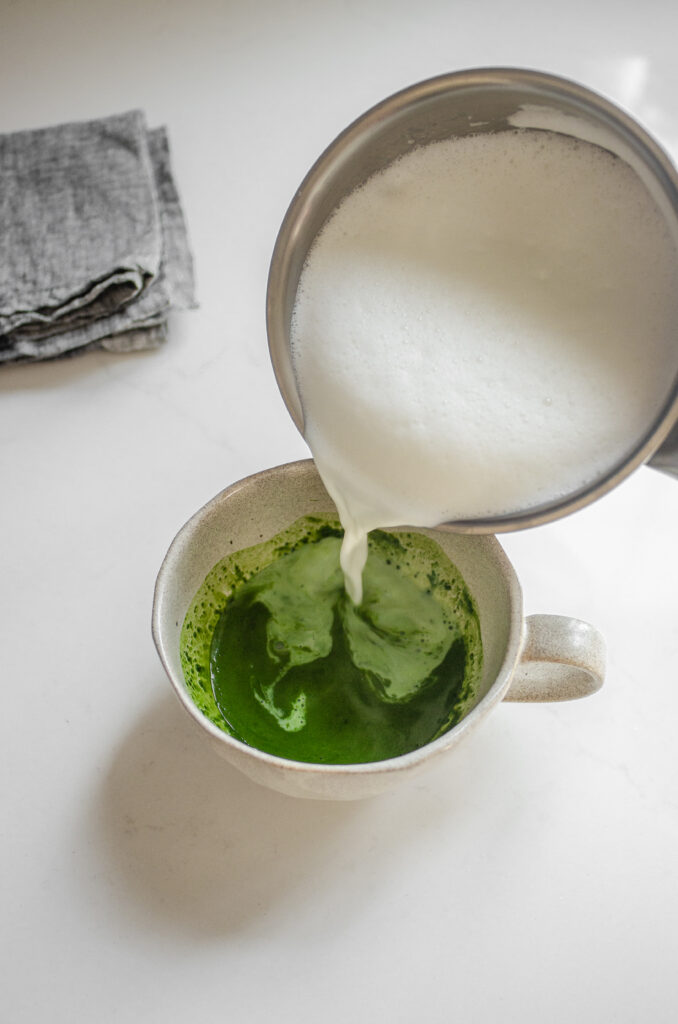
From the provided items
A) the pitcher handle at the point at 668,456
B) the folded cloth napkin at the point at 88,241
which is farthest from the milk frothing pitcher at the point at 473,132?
the folded cloth napkin at the point at 88,241

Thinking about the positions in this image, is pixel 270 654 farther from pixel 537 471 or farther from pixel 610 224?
pixel 610 224

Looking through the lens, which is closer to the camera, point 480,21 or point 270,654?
point 270,654

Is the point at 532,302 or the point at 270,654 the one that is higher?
the point at 532,302

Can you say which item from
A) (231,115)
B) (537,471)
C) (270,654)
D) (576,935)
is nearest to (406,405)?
(537,471)

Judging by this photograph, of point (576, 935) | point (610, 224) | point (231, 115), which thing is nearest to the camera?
point (610, 224)

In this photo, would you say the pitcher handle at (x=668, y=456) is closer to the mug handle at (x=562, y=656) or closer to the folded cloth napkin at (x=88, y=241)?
the mug handle at (x=562, y=656)

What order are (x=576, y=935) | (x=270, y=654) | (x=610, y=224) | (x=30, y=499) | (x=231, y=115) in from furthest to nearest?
1. (x=231, y=115)
2. (x=30, y=499)
3. (x=270, y=654)
4. (x=576, y=935)
5. (x=610, y=224)

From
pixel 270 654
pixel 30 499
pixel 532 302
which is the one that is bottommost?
pixel 270 654
